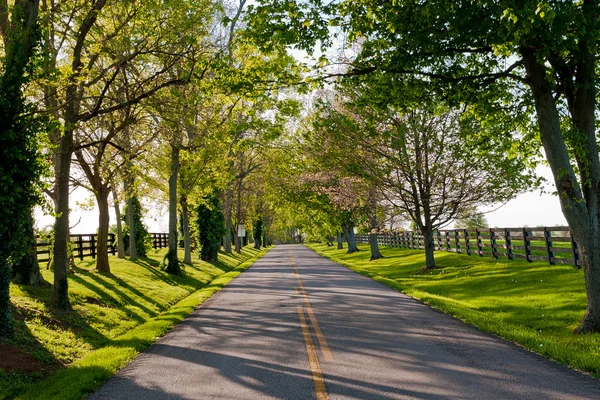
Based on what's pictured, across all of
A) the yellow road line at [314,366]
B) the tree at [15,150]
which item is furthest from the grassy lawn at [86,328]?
the yellow road line at [314,366]

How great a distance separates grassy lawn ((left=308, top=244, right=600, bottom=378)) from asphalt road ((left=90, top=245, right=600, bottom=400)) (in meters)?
0.50

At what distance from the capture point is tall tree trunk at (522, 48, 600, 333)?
9.27 m

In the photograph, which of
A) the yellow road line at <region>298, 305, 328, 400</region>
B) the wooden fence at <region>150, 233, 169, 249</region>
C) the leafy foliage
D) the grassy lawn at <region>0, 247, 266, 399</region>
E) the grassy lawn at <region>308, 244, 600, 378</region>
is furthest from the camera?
the wooden fence at <region>150, 233, 169, 249</region>

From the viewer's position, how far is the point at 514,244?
28078 mm

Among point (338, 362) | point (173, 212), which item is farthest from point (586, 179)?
point (173, 212)

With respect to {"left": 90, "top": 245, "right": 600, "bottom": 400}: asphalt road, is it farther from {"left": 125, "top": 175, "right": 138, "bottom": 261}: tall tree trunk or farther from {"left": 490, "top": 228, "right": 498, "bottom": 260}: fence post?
{"left": 125, "top": 175, "right": 138, "bottom": 261}: tall tree trunk

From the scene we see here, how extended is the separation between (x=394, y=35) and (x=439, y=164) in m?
13.4

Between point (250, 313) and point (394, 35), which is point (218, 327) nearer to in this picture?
point (250, 313)

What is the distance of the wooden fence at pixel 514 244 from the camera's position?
18.4m

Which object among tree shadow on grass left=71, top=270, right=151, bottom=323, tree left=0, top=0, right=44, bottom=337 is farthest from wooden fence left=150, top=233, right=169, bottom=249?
tree left=0, top=0, right=44, bottom=337

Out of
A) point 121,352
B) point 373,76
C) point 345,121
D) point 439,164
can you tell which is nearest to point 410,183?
point 439,164

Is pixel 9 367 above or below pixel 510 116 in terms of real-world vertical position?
below

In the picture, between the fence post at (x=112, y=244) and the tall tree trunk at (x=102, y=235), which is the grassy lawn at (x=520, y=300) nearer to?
the tall tree trunk at (x=102, y=235)

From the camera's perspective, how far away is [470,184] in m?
22.8
